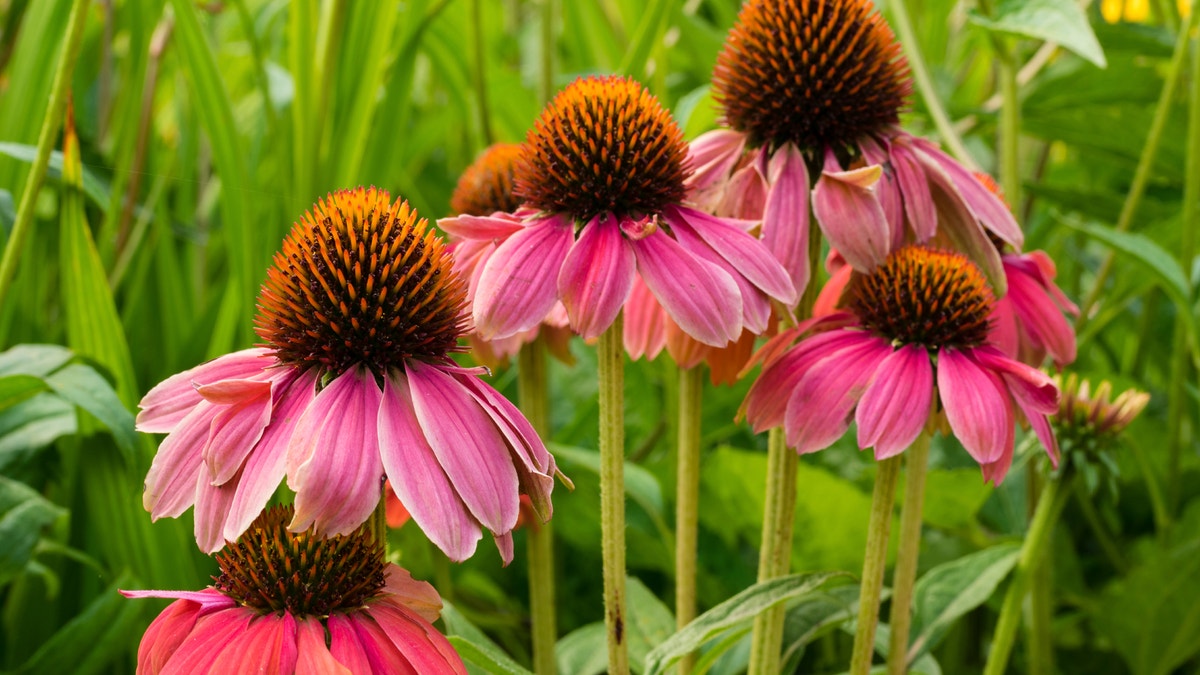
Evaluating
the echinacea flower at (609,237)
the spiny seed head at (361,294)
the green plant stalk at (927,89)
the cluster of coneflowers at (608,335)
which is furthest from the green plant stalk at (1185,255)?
the spiny seed head at (361,294)

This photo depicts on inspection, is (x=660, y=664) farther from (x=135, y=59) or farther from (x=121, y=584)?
(x=135, y=59)

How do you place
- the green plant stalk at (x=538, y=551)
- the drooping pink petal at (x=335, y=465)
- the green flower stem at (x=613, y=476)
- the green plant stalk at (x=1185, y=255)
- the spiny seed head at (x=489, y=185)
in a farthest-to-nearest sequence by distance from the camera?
the green plant stalk at (x=1185, y=255) < the spiny seed head at (x=489, y=185) < the green plant stalk at (x=538, y=551) < the green flower stem at (x=613, y=476) < the drooping pink petal at (x=335, y=465)

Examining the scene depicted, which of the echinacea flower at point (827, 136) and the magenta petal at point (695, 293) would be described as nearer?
the magenta petal at point (695, 293)

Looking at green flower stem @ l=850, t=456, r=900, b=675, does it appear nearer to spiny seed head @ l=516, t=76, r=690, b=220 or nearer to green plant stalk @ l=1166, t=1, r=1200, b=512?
spiny seed head @ l=516, t=76, r=690, b=220

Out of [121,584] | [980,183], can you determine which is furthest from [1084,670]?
[121,584]

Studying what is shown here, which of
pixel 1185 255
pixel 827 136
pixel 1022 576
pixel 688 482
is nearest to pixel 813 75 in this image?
pixel 827 136

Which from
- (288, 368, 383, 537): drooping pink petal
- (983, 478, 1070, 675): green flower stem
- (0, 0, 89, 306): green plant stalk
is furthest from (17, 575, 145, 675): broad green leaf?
(983, 478, 1070, 675): green flower stem

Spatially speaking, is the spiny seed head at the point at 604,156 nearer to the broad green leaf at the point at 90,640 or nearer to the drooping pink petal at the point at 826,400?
the drooping pink petal at the point at 826,400
